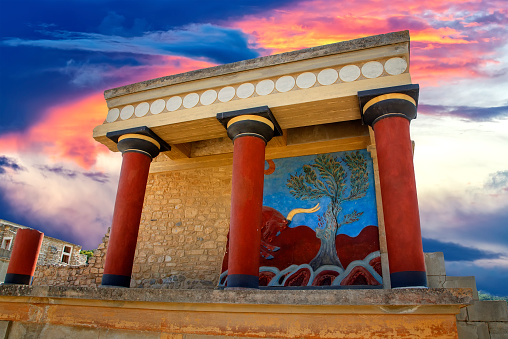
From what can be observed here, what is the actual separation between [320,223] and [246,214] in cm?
222

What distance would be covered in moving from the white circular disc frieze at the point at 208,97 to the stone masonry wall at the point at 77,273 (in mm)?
5123

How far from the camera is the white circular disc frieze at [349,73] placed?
6418mm

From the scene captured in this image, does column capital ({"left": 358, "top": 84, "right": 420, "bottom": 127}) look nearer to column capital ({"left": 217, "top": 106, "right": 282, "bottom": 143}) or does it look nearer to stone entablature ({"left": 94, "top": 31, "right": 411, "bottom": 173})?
stone entablature ({"left": 94, "top": 31, "right": 411, "bottom": 173})

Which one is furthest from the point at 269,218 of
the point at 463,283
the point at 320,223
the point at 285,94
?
the point at 463,283

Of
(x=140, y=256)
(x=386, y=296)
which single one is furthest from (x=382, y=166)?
(x=140, y=256)

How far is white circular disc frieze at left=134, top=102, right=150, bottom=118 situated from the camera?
7.83 meters

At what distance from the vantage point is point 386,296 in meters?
3.96

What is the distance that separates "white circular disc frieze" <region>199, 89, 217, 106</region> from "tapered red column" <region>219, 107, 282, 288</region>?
677 millimetres

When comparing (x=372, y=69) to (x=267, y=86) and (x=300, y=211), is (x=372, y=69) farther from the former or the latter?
(x=300, y=211)

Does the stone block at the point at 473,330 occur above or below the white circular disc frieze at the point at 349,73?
below

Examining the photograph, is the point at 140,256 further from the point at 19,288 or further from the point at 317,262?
the point at 317,262

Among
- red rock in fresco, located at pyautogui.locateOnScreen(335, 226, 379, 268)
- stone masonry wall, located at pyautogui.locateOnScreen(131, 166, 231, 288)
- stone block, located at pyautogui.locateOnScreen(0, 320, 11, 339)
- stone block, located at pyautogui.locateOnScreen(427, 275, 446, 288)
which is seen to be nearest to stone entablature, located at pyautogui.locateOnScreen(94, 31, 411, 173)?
stone masonry wall, located at pyautogui.locateOnScreen(131, 166, 231, 288)

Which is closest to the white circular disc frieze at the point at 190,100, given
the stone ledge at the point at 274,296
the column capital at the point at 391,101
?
the column capital at the point at 391,101

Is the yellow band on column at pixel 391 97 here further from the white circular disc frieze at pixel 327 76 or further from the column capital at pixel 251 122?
the column capital at pixel 251 122
